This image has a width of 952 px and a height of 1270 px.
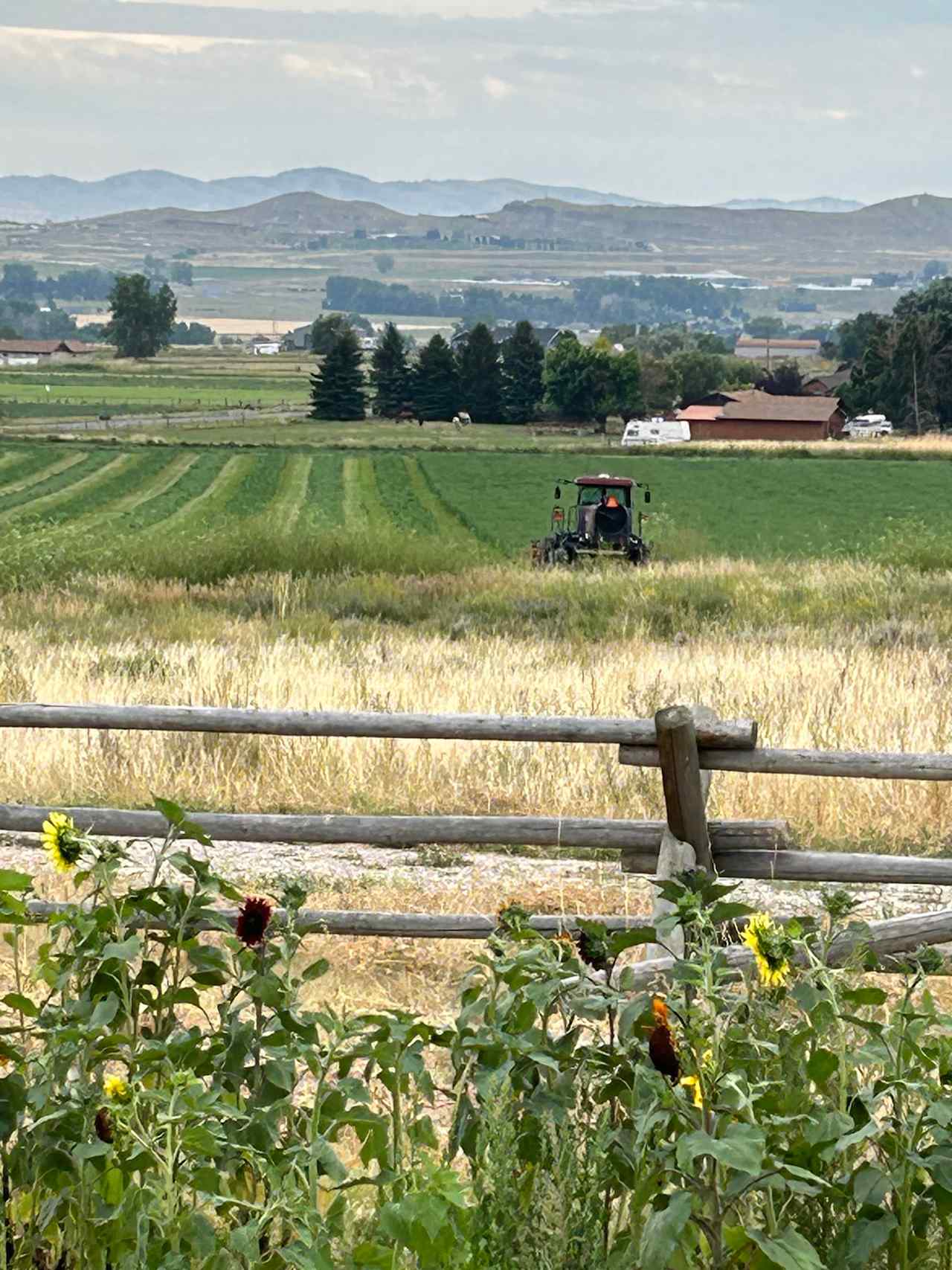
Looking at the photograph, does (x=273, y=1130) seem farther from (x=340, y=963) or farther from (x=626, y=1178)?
(x=340, y=963)

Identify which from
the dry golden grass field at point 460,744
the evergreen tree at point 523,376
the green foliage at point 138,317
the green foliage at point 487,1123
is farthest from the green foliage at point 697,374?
the green foliage at point 487,1123

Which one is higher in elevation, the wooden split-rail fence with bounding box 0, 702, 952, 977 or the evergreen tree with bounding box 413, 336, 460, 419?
the wooden split-rail fence with bounding box 0, 702, 952, 977

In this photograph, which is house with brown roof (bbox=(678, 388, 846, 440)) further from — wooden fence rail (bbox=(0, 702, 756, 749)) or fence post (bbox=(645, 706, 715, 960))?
fence post (bbox=(645, 706, 715, 960))

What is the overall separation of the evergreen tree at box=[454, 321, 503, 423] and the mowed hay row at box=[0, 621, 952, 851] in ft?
264

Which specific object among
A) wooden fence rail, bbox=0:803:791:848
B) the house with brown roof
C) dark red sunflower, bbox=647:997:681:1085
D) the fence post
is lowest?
the house with brown roof

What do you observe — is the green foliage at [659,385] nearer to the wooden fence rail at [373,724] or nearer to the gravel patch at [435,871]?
the gravel patch at [435,871]

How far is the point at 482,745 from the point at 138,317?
16098 cm

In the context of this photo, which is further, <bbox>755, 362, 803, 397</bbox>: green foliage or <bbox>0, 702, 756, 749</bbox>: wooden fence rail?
<bbox>755, 362, 803, 397</bbox>: green foliage

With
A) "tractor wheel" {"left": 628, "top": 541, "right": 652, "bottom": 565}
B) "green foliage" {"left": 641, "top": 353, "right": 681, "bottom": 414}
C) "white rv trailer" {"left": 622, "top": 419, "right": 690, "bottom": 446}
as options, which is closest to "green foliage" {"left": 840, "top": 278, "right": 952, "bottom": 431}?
"white rv trailer" {"left": 622, "top": 419, "right": 690, "bottom": 446}

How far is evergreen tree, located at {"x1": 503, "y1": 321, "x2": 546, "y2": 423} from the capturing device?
300ft

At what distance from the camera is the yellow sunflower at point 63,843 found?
3234 mm

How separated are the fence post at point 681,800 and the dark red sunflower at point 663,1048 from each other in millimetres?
1855

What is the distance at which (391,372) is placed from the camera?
9450cm

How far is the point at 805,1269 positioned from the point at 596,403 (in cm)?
9194
